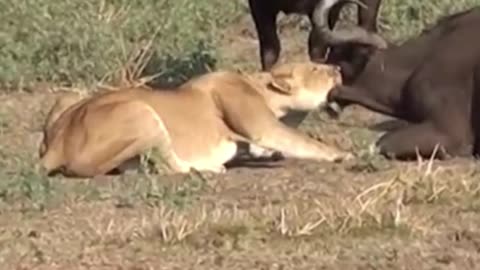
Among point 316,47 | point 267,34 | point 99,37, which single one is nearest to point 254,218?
A: point 316,47

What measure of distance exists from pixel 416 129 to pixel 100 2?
5.17 m

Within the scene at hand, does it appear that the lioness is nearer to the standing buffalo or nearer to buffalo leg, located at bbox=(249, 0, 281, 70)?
the standing buffalo

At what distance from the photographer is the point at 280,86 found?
10.7m

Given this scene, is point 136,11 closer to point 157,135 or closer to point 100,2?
point 100,2

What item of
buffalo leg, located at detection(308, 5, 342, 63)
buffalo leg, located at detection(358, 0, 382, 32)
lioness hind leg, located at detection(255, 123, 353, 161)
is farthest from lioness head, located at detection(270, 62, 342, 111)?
buffalo leg, located at detection(358, 0, 382, 32)

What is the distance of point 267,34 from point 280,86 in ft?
8.15

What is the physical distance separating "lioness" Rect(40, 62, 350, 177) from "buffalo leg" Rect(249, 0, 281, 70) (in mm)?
2268

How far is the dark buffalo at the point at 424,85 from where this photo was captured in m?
10.9

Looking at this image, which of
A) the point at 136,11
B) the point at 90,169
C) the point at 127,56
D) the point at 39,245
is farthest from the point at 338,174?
the point at 136,11

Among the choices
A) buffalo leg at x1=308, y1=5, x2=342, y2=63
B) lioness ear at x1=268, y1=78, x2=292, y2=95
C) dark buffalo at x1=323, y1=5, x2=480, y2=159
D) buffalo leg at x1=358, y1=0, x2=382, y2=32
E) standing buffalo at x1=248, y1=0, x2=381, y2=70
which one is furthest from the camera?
buffalo leg at x1=358, y1=0, x2=382, y2=32

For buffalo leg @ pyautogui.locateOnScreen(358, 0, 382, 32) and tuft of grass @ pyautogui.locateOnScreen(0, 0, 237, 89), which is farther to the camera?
tuft of grass @ pyautogui.locateOnScreen(0, 0, 237, 89)

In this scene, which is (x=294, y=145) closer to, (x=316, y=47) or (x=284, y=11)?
(x=316, y=47)

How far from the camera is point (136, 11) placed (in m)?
15.6

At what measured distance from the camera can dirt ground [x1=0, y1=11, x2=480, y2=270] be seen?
774 cm
